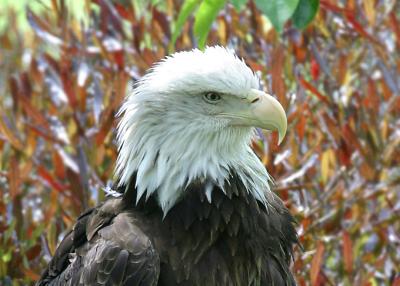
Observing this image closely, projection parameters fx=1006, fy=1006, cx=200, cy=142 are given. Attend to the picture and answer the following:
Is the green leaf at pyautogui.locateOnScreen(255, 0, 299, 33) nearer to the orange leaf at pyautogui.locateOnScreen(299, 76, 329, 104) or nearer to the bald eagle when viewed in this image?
the bald eagle

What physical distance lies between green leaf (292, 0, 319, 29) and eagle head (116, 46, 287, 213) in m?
0.50

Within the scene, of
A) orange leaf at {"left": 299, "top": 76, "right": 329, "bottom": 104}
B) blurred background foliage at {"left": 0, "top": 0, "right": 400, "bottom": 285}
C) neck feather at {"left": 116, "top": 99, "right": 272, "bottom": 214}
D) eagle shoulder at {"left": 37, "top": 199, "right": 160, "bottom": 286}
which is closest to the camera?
eagle shoulder at {"left": 37, "top": 199, "right": 160, "bottom": 286}

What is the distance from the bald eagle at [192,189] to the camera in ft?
13.0

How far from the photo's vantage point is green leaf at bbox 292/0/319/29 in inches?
135

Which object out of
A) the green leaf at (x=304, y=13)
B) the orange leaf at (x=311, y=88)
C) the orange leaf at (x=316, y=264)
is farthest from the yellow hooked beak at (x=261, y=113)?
the orange leaf at (x=311, y=88)

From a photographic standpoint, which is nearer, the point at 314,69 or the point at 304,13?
the point at 304,13

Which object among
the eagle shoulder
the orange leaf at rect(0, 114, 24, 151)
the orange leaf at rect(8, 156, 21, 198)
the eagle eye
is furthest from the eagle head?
the orange leaf at rect(0, 114, 24, 151)

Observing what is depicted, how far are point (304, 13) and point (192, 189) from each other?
97cm

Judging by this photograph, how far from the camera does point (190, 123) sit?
13.3 ft

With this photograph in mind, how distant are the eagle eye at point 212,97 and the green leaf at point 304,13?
1.97ft

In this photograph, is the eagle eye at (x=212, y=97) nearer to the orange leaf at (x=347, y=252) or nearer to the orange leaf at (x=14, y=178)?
the orange leaf at (x=347, y=252)

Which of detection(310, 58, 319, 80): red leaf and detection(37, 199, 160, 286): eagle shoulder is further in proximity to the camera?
detection(310, 58, 319, 80): red leaf

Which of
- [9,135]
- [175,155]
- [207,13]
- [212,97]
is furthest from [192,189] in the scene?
[9,135]

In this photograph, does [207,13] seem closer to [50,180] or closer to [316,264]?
[316,264]
